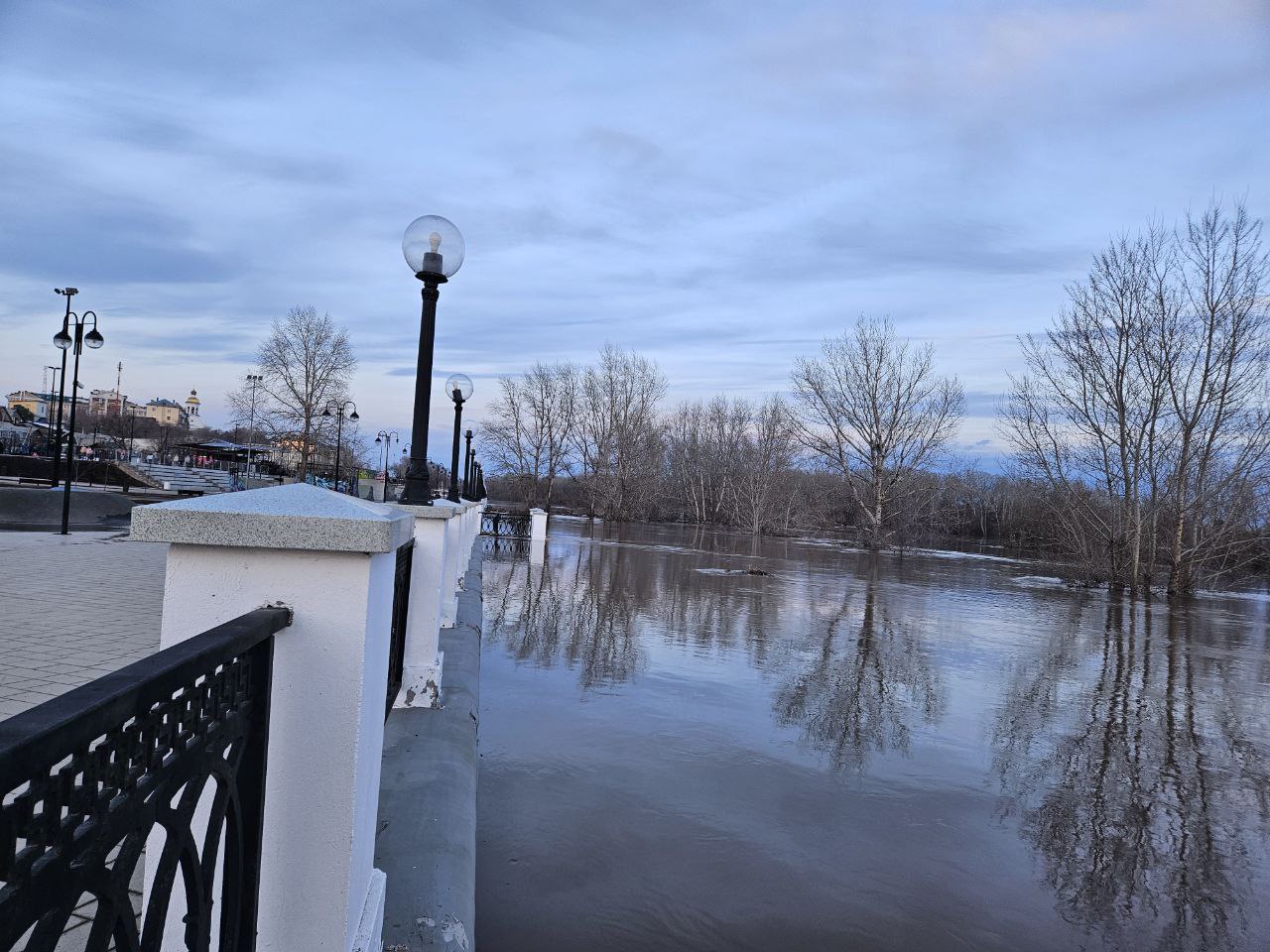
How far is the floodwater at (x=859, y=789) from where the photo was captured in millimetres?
3873

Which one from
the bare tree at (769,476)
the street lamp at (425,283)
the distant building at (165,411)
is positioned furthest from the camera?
the distant building at (165,411)

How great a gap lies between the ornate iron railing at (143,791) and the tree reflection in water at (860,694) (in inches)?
194

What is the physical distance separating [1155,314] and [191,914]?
26.7 m

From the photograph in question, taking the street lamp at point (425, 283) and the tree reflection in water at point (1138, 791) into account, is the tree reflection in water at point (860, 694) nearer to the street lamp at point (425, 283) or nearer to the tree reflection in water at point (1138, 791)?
the tree reflection in water at point (1138, 791)

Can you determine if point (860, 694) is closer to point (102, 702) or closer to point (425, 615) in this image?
point (425, 615)

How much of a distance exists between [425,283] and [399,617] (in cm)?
261

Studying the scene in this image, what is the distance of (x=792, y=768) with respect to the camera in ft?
19.0

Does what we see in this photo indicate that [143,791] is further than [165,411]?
No

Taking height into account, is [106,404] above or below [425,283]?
above

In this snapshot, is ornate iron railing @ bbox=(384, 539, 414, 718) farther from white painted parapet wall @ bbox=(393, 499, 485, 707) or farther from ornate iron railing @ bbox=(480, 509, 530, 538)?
ornate iron railing @ bbox=(480, 509, 530, 538)

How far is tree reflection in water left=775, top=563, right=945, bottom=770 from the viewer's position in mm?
6555

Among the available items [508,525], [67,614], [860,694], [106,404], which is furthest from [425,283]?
[106,404]

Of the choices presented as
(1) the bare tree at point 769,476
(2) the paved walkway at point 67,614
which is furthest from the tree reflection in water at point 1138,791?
(1) the bare tree at point 769,476

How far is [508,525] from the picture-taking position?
1416 inches
